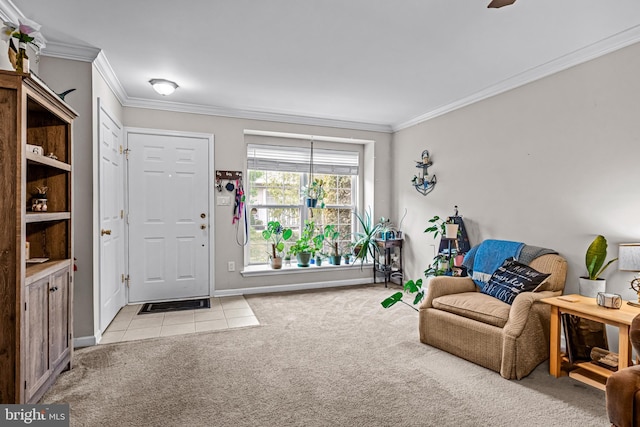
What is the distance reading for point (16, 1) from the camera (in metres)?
2.16

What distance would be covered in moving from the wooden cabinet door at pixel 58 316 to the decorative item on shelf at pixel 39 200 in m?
0.44

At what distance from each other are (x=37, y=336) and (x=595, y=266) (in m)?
3.72

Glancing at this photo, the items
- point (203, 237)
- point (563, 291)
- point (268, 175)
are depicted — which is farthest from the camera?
point (268, 175)

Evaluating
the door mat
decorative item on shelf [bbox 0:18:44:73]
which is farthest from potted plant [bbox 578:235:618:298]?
decorative item on shelf [bbox 0:18:44:73]

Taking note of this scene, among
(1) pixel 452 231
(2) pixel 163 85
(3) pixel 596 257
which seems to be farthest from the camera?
(1) pixel 452 231

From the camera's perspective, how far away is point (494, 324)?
2467mm

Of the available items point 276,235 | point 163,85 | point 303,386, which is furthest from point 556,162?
point 163,85

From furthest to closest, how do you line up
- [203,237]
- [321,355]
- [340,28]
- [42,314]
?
1. [203,237]
2. [321,355]
3. [340,28]
4. [42,314]

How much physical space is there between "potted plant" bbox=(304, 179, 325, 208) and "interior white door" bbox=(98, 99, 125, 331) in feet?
7.81

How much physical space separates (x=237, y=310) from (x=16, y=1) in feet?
10.2

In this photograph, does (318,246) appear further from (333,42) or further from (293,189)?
(333,42)

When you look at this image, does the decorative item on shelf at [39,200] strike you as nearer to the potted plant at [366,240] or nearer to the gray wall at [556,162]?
the potted plant at [366,240]

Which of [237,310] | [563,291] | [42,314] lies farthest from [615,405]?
[237,310]

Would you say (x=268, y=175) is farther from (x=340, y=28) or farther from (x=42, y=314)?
(x=42, y=314)
